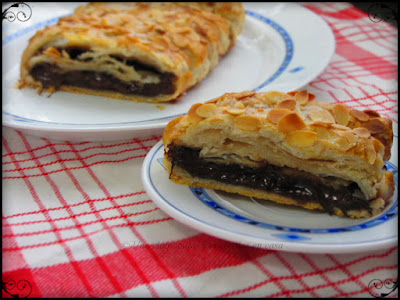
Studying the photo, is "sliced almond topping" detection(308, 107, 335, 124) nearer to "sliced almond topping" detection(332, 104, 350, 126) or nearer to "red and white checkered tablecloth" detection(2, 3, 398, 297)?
"sliced almond topping" detection(332, 104, 350, 126)

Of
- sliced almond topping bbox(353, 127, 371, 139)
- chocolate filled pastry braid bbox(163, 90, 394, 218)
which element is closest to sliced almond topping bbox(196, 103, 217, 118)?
chocolate filled pastry braid bbox(163, 90, 394, 218)

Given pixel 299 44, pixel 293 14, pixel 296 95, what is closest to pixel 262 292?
pixel 296 95

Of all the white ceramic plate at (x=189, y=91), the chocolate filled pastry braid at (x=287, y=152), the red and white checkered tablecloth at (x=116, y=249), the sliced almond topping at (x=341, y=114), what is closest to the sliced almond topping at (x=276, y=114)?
the chocolate filled pastry braid at (x=287, y=152)

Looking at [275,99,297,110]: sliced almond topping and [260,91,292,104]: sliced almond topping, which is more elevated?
[275,99,297,110]: sliced almond topping

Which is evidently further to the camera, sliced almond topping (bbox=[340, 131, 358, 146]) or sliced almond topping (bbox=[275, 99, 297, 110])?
sliced almond topping (bbox=[275, 99, 297, 110])

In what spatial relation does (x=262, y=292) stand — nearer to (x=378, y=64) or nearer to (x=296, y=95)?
(x=296, y=95)

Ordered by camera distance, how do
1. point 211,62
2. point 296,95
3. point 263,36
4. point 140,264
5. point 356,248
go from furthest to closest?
1. point 263,36
2. point 211,62
3. point 296,95
4. point 140,264
5. point 356,248

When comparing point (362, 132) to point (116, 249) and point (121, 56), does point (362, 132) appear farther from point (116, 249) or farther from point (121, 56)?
point (121, 56)
